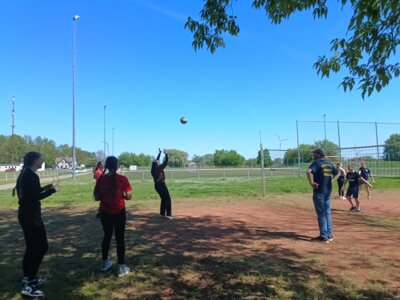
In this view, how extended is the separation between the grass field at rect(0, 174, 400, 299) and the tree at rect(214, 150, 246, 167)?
9459 centimetres

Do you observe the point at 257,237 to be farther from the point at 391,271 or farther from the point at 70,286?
the point at 70,286

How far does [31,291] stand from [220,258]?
10.0ft

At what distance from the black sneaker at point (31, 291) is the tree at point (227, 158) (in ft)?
329

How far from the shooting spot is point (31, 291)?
17.3ft

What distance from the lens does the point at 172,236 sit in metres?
9.07

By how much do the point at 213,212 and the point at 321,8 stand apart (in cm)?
888

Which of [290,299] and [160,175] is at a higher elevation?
[160,175]

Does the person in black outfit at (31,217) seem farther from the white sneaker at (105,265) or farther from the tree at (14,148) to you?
the tree at (14,148)

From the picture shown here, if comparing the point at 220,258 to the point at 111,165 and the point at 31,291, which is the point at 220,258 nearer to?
the point at 111,165

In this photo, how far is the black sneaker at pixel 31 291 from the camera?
525cm

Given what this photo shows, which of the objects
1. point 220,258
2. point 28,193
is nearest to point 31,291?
point 28,193

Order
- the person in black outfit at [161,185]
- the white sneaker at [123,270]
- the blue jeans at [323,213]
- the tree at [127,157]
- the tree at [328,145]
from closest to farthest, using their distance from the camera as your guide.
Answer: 1. the white sneaker at [123,270]
2. the blue jeans at [323,213]
3. the person in black outfit at [161,185]
4. the tree at [328,145]
5. the tree at [127,157]

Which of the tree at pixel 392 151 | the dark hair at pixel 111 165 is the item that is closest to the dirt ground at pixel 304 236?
the dark hair at pixel 111 165

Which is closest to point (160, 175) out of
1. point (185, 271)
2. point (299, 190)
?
point (185, 271)
